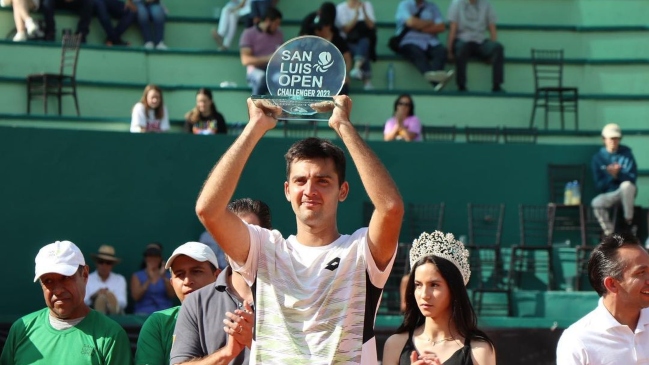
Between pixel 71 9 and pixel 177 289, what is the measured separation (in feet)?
34.0

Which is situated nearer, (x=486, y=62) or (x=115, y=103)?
(x=115, y=103)

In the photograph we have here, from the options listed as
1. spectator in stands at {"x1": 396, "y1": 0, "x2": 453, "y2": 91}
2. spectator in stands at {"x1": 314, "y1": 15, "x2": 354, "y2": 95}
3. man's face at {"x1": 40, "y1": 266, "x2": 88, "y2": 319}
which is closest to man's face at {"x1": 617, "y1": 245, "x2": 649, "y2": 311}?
man's face at {"x1": 40, "y1": 266, "x2": 88, "y2": 319}

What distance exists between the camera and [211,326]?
567 centimetres

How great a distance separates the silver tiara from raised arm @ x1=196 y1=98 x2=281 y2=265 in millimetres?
1565

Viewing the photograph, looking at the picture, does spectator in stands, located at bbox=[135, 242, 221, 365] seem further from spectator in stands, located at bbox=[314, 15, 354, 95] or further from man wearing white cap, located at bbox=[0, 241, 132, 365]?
spectator in stands, located at bbox=[314, 15, 354, 95]

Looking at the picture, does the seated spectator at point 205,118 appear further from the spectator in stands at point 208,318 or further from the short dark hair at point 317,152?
the short dark hair at point 317,152

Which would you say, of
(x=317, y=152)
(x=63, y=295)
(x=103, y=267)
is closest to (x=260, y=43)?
(x=103, y=267)

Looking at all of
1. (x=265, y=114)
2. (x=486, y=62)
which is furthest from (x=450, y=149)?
(x=265, y=114)

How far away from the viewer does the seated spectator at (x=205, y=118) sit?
558 inches

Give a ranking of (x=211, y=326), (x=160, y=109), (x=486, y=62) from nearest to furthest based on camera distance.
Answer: (x=211, y=326) < (x=160, y=109) < (x=486, y=62)

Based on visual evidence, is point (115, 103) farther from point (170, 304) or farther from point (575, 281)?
point (575, 281)

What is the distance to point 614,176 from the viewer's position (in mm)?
14852

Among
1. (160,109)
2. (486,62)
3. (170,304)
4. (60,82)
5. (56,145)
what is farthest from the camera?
(486,62)

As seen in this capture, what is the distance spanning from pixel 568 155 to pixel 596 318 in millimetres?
9620
